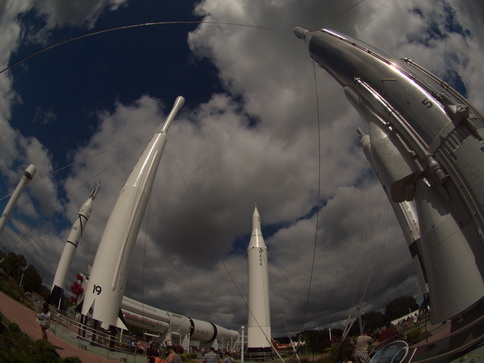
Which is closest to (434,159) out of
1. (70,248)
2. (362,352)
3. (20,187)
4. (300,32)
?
(362,352)

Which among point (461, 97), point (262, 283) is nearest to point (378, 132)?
point (461, 97)

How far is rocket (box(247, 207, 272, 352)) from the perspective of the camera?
74.6ft

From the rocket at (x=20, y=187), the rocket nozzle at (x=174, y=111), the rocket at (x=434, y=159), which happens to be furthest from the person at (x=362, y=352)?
the rocket nozzle at (x=174, y=111)

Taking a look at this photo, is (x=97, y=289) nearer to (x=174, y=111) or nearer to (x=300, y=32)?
(x=174, y=111)

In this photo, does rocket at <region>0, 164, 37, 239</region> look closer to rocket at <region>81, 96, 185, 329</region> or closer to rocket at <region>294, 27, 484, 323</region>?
rocket at <region>81, 96, 185, 329</region>

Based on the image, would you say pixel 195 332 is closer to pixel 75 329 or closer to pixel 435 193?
pixel 75 329

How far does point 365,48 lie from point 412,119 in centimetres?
417

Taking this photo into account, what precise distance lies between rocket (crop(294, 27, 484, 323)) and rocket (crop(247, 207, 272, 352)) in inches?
646

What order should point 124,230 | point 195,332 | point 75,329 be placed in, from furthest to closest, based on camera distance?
point 195,332
point 124,230
point 75,329

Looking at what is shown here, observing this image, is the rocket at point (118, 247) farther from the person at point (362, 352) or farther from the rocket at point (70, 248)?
the person at point (362, 352)

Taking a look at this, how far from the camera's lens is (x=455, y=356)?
564 centimetres

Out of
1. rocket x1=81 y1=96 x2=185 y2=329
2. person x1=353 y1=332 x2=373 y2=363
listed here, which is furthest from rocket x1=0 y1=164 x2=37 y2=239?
person x1=353 y1=332 x2=373 y2=363

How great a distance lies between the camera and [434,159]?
25.3 feet

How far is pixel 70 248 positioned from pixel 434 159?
2604 centimetres
